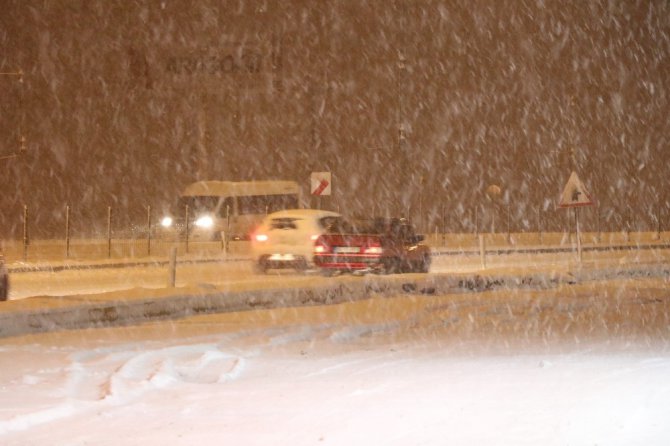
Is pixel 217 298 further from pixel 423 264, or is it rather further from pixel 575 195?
pixel 575 195

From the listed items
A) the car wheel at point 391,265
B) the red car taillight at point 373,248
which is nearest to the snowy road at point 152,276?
the red car taillight at point 373,248

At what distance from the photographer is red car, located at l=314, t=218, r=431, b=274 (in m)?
22.0

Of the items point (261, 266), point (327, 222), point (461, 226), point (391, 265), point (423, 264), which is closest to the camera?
point (391, 265)

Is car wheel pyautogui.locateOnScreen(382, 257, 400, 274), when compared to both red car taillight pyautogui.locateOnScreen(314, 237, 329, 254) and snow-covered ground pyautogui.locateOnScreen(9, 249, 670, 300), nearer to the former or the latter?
red car taillight pyautogui.locateOnScreen(314, 237, 329, 254)

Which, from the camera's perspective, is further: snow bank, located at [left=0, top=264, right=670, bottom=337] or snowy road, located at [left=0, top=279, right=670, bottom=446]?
snow bank, located at [left=0, top=264, right=670, bottom=337]

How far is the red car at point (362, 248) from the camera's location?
2195 cm

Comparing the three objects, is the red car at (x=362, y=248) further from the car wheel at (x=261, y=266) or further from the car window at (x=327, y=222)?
the car wheel at (x=261, y=266)

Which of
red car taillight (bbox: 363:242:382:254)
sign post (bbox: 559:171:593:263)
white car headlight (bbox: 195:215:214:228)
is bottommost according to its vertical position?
red car taillight (bbox: 363:242:382:254)

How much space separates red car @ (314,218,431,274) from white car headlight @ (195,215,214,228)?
2376 cm

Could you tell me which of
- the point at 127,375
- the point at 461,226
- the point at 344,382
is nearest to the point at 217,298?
the point at 127,375

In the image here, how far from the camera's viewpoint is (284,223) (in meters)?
23.4

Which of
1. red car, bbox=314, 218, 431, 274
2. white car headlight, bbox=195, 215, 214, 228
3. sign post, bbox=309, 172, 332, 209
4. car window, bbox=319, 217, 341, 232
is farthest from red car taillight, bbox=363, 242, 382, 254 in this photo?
white car headlight, bbox=195, 215, 214, 228

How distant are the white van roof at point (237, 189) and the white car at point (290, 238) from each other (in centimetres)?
2476

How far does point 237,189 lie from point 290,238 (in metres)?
26.3
